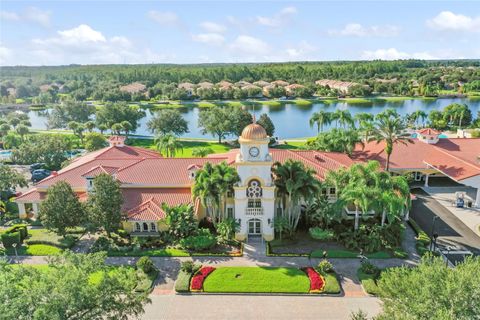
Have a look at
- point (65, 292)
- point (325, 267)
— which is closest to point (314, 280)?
point (325, 267)

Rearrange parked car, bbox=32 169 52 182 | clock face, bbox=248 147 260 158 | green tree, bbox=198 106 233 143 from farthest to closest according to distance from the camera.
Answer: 1. green tree, bbox=198 106 233 143
2. parked car, bbox=32 169 52 182
3. clock face, bbox=248 147 260 158

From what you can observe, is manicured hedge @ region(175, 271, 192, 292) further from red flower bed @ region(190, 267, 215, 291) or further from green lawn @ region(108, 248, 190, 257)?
green lawn @ region(108, 248, 190, 257)

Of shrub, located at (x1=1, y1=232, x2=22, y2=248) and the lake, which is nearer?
shrub, located at (x1=1, y1=232, x2=22, y2=248)

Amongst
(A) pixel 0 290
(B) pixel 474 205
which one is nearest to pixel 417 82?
(B) pixel 474 205

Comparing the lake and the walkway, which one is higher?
the lake

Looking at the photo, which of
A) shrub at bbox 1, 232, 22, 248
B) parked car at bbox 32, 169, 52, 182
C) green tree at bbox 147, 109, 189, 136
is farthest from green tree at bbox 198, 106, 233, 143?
shrub at bbox 1, 232, 22, 248

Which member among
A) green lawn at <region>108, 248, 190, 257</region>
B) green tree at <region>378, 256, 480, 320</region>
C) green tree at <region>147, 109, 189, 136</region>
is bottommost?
green lawn at <region>108, 248, 190, 257</region>

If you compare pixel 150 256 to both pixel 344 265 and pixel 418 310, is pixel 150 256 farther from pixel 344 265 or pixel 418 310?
pixel 418 310
